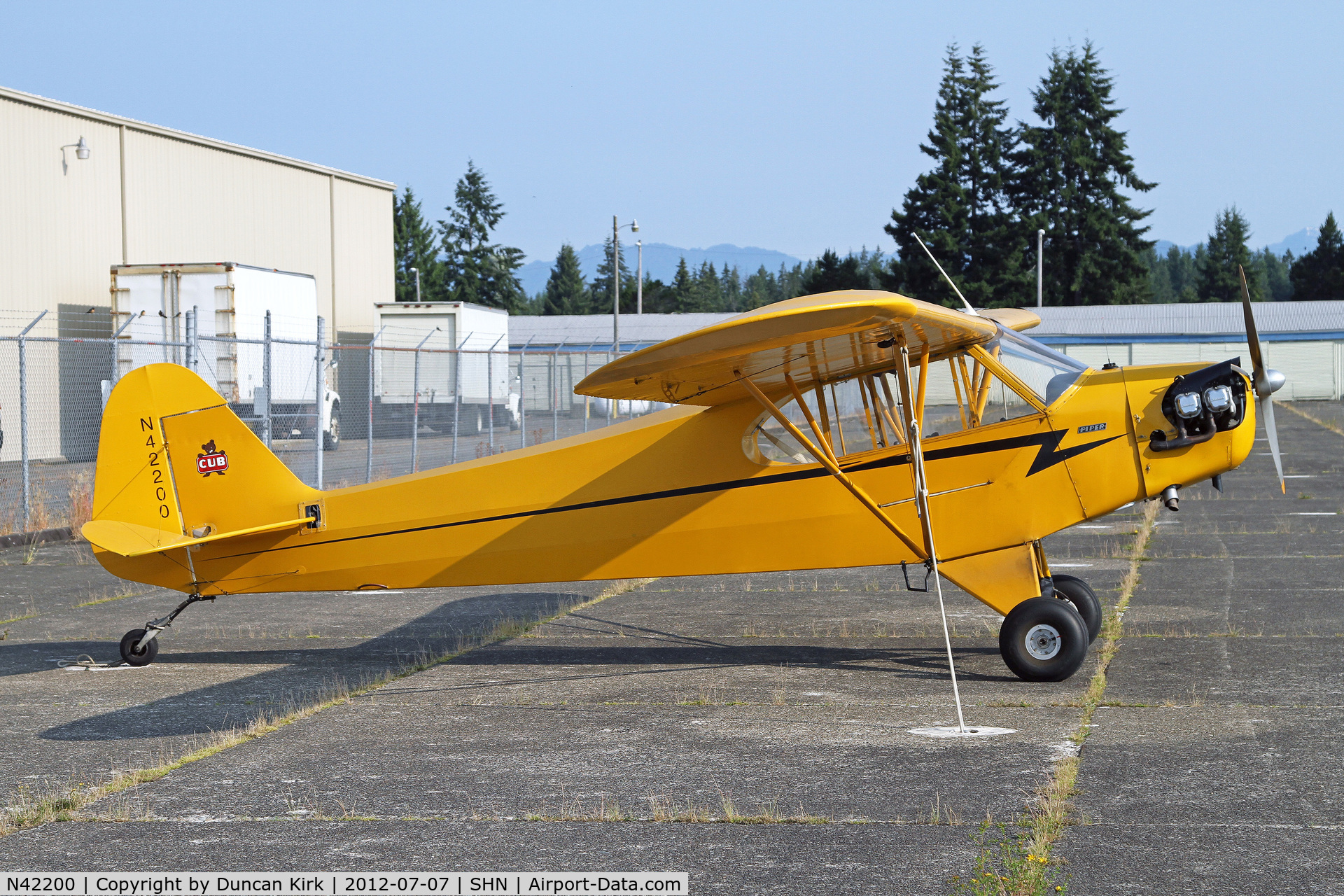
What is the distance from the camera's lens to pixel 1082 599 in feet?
26.1

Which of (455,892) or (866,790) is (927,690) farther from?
(455,892)

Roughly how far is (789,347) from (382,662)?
11.8 feet

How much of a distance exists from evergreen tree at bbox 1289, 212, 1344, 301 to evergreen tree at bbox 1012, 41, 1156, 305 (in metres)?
18.4

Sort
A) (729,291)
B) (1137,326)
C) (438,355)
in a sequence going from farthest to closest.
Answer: (729,291) → (1137,326) → (438,355)

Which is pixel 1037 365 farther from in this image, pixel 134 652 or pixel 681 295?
pixel 681 295

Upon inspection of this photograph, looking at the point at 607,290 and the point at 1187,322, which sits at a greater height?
the point at 607,290

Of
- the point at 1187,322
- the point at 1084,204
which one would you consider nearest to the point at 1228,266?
the point at 1084,204

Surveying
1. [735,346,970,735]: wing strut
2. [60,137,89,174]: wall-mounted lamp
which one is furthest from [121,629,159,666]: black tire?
[60,137,89,174]: wall-mounted lamp

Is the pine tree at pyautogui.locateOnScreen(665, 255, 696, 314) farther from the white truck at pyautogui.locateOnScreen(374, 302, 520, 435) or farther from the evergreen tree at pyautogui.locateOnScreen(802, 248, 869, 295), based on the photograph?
the white truck at pyautogui.locateOnScreen(374, 302, 520, 435)

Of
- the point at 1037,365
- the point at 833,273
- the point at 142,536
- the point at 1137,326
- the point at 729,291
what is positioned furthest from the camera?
the point at 729,291

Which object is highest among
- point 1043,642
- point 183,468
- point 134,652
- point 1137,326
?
point 1137,326

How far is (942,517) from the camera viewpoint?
24.6 feet

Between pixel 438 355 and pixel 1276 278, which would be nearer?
pixel 438 355

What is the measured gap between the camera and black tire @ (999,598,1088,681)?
7.02 m
